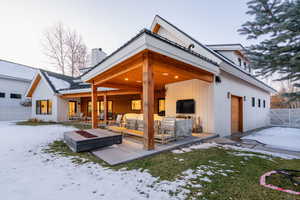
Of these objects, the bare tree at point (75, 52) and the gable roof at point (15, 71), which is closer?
the gable roof at point (15, 71)

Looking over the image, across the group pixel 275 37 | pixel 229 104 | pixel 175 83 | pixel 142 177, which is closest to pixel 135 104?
pixel 175 83

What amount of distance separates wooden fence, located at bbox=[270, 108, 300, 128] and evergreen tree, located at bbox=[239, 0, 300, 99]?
11434mm

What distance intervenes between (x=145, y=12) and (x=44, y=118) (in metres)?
13.5

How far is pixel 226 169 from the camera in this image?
9.40 feet

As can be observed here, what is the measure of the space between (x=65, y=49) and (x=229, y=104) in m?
22.3

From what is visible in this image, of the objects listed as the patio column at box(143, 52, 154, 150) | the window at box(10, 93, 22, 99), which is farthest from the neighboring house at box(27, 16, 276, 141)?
the window at box(10, 93, 22, 99)

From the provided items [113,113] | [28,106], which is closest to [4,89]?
[28,106]

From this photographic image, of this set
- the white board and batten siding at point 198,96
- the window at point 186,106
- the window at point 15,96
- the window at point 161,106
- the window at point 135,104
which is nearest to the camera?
the white board and batten siding at point 198,96

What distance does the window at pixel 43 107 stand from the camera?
1288cm

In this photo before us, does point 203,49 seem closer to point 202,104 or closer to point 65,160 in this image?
point 202,104

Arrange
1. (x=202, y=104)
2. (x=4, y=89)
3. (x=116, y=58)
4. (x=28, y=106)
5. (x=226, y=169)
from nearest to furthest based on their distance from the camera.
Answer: (x=226, y=169), (x=116, y=58), (x=202, y=104), (x=4, y=89), (x=28, y=106)

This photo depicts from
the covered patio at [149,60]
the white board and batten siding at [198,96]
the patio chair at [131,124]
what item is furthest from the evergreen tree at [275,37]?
the patio chair at [131,124]

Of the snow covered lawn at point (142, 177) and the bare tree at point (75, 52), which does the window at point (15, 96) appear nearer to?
the bare tree at point (75, 52)

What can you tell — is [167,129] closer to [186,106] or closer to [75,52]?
[186,106]
